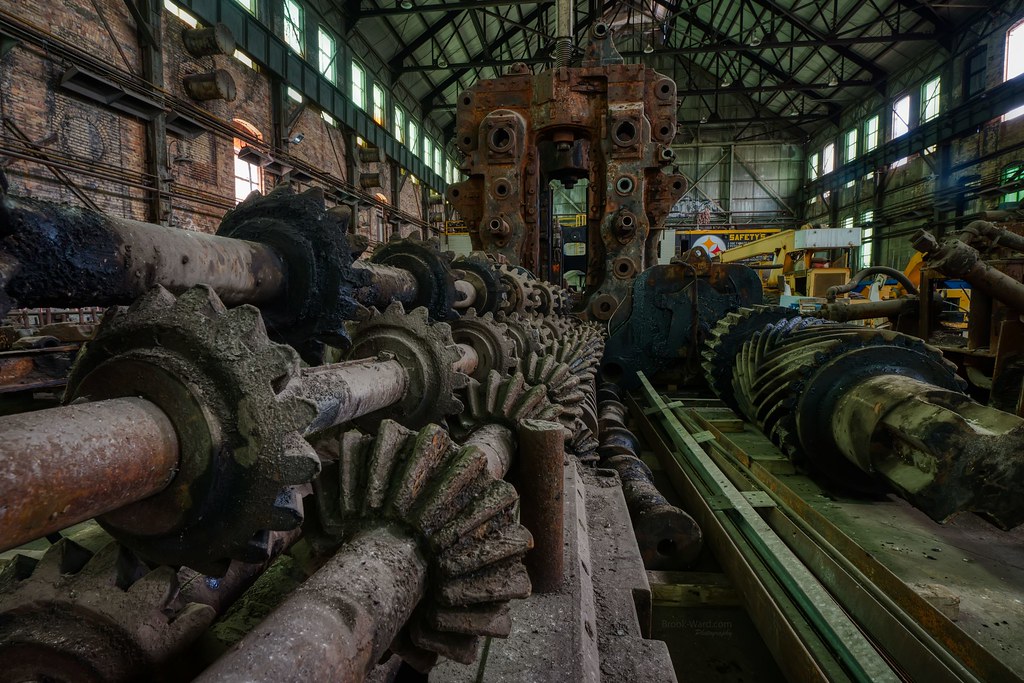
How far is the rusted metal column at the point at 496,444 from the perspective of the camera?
143 centimetres

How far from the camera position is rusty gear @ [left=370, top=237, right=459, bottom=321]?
2.19 meters

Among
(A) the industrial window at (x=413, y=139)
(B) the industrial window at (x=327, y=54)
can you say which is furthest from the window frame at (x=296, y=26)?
(A) the industrial window at (x=413, y=139)

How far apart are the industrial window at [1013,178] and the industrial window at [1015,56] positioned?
131 cm

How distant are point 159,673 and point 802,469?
3.36 metres

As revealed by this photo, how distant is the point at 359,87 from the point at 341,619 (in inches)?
705

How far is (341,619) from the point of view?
74 centimetres

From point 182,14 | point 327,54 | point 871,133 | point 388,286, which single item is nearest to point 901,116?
point 871,133

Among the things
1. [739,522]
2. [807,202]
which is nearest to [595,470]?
[739,522]

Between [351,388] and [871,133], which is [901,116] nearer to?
[871,133]

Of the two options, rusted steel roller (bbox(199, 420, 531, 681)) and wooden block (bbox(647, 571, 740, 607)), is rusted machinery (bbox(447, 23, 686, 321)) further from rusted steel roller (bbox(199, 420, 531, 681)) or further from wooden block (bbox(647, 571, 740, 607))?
rusted steel roller (bbox(199, 420, 531, 681))

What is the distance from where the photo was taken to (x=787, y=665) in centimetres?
192

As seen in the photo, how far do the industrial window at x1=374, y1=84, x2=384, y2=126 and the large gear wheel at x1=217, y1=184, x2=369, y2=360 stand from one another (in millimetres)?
17359

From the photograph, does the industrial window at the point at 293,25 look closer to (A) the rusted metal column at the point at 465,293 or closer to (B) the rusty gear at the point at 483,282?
(B) the rusty gear at the point at 483,282

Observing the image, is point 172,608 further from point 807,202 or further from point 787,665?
point 807,202
